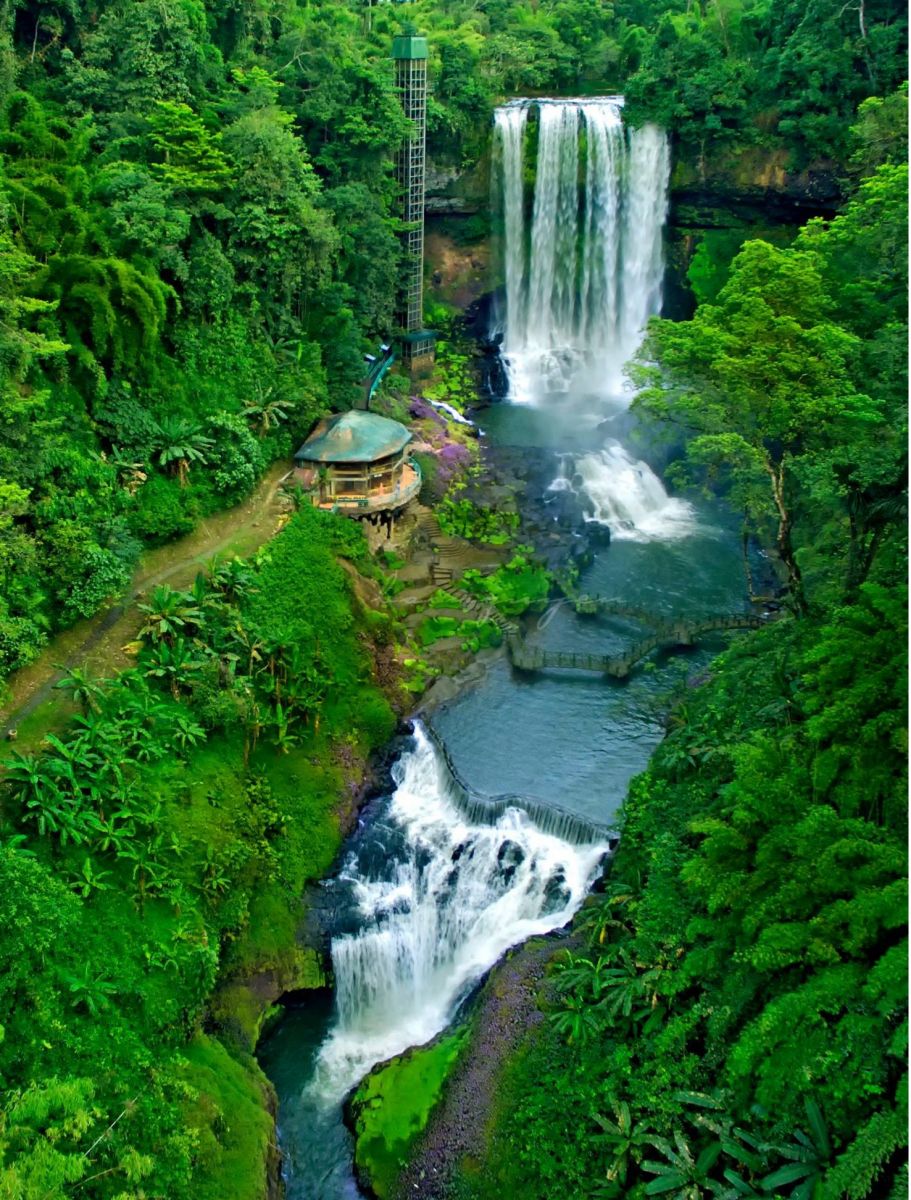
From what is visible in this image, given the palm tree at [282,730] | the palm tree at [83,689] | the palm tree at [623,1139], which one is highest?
the palm tree at [83,689]

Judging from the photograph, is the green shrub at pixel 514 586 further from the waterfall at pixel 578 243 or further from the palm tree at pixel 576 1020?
the palm tree at pixel 576 1020

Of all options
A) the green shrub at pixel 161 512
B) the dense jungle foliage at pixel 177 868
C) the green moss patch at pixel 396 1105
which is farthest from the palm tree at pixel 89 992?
the green shrub at pixel 161 512

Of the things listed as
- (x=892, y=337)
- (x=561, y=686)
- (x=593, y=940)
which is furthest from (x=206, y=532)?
(x=892, y=337)

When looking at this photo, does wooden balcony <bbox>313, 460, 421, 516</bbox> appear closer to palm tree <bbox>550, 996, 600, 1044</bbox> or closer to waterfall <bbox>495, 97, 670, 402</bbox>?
waterfall <bbox>495, 97, 670, 402</bbox>

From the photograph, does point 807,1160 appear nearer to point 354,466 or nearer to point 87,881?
point 87,881

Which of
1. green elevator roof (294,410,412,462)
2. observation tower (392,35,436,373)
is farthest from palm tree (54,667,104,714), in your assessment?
observation tower (392,35,436,373)

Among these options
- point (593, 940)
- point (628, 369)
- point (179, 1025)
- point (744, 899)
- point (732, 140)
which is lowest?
point (179, 1025)

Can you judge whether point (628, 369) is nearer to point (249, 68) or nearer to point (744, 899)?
point (744, 899)
